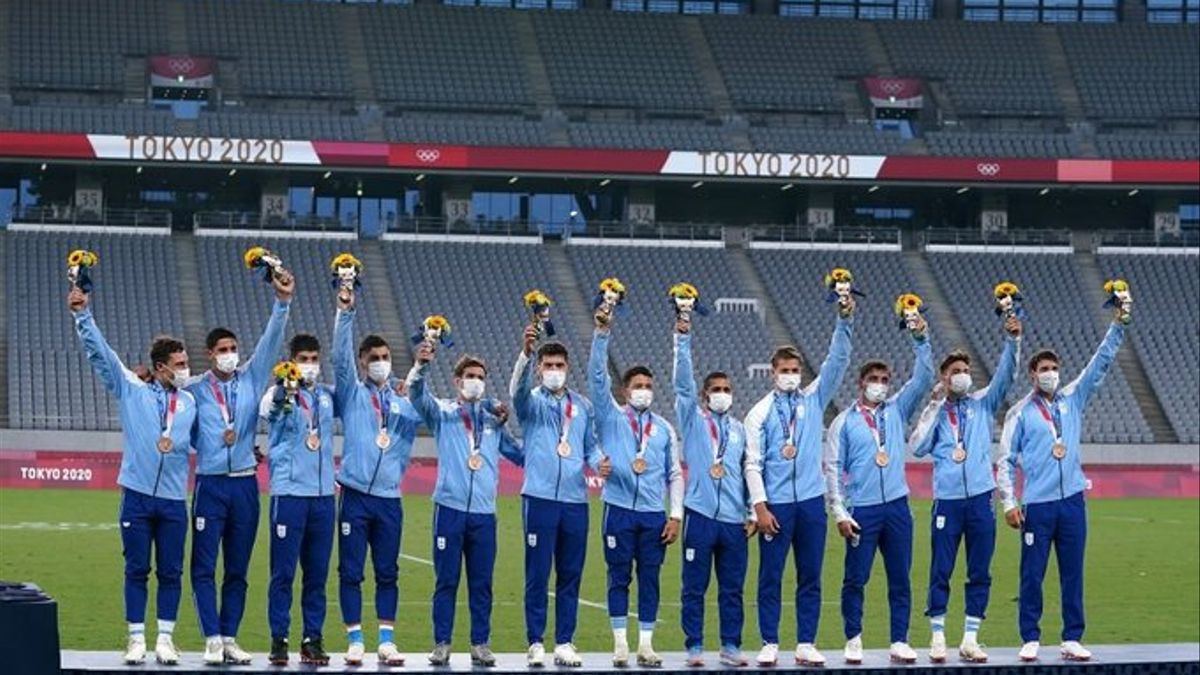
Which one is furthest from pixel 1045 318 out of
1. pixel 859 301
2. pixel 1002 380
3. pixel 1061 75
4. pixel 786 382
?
pixel 786 382

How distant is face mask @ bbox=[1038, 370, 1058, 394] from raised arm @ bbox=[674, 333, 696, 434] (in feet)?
9.51

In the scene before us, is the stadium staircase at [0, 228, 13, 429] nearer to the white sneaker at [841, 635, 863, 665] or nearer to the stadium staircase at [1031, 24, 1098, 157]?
the stadium staircase at [1031, 24, 1098, 157]

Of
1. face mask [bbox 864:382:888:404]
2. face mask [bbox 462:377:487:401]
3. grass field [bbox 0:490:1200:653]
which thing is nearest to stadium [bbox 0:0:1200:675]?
grass field [bbox 0:490:1200:653]

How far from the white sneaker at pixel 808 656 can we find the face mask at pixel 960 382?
243 centimetres

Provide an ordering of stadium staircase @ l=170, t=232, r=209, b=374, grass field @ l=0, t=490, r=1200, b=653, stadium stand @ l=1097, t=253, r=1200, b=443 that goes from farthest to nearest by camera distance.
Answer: stadium stand @ l=1097, t=253, r=1200, b=443 → stadium staircase @ l=170, t=232, r=209, b=374 → grass field @ l=0, t=490, r=1200, b=653

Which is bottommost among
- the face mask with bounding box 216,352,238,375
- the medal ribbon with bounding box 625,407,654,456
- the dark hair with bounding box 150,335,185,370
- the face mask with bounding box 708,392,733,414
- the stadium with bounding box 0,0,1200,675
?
the medal ribbon with bounding box 625,407,654,456

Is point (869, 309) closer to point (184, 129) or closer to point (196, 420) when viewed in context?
point (184, 129)

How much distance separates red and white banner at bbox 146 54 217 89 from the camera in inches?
2391

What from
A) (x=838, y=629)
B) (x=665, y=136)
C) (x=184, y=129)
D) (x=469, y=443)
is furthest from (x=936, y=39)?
(x=469, y=443)

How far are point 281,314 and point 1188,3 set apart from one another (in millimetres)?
57428

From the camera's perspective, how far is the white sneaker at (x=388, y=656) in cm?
1605

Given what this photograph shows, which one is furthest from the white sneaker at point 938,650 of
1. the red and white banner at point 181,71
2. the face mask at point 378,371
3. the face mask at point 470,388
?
the red and white banner at point 181,71

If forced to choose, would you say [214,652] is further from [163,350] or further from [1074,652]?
[1074,652]

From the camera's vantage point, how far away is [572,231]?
203 ft
